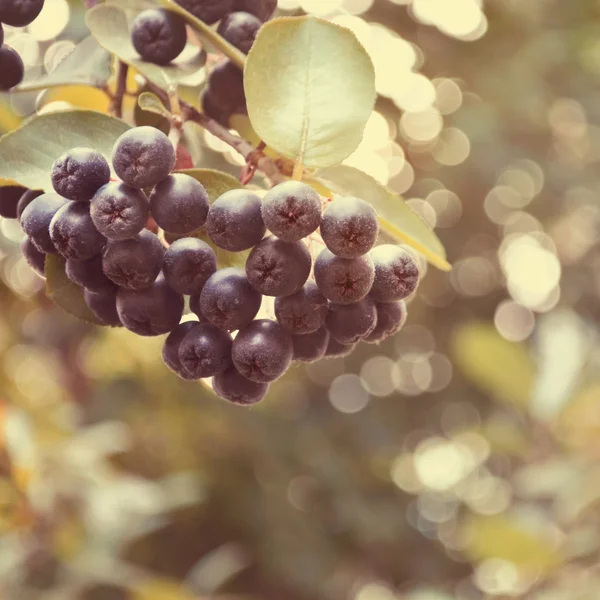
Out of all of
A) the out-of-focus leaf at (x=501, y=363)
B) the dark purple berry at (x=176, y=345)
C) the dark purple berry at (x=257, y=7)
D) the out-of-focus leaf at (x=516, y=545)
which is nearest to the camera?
the dark purple berry at (x=176, y=345)

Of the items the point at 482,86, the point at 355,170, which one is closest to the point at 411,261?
the point at 355,170

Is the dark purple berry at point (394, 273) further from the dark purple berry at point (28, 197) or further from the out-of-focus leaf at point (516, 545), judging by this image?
the out-of-focus leaf at point (516, 545)

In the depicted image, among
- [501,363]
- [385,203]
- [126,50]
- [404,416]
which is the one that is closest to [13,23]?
[126,50]

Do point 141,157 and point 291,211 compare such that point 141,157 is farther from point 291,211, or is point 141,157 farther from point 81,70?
point 81,70

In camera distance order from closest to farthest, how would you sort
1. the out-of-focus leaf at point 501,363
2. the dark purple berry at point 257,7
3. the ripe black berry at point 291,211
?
1. the ripe black berry at point 291,211
2. the dark purple berry at point 257,7
3. the out-of-focus leaf at point 501,363

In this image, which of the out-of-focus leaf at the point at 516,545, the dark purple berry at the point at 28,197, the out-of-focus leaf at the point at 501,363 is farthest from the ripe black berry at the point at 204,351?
the out-of-focus leaf at the point at 501,363
